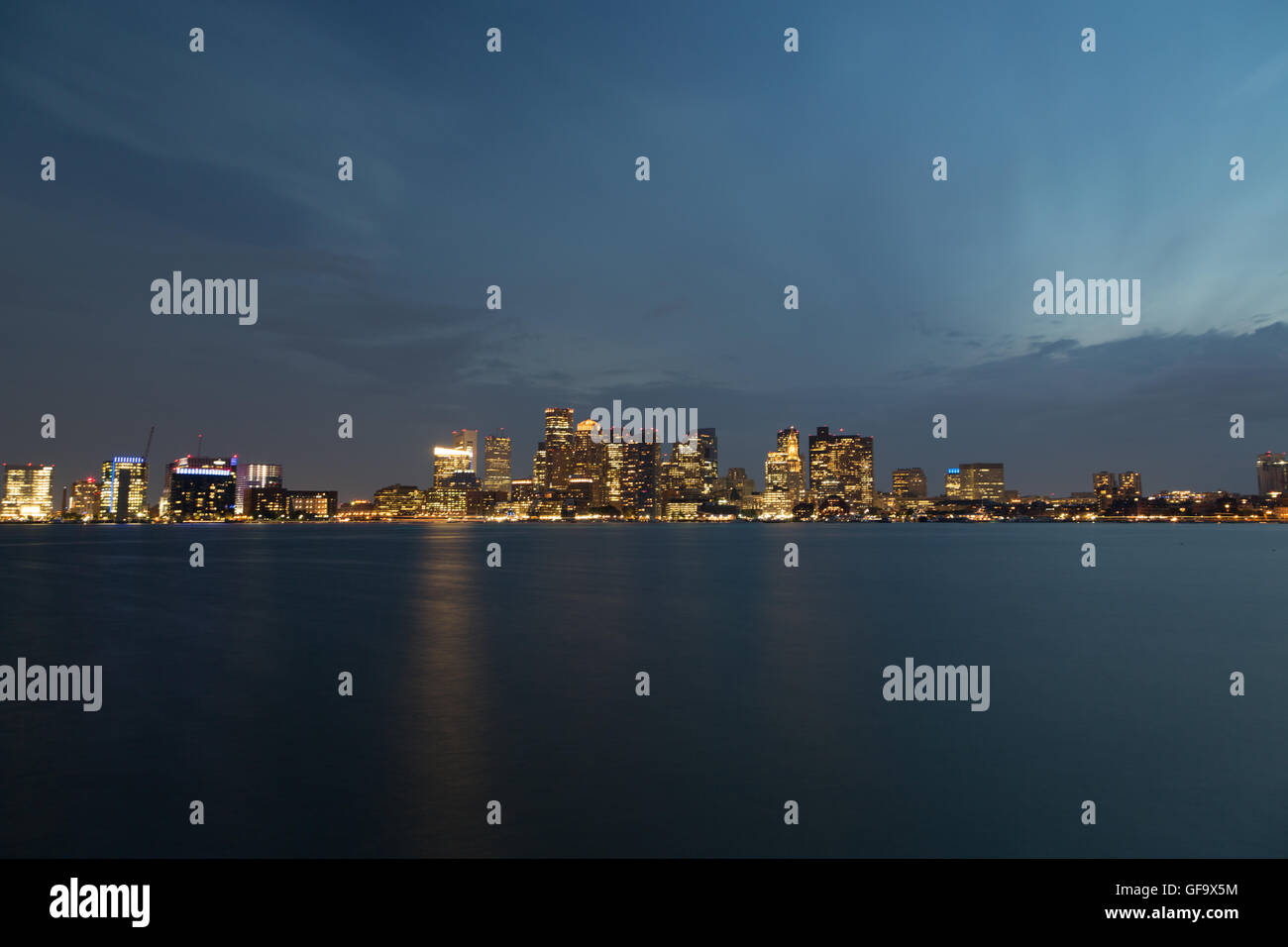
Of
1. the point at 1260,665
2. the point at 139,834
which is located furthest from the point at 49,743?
the point at 1260,665

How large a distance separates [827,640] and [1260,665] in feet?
51.3

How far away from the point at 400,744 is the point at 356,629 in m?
19.4

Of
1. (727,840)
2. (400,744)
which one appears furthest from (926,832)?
(400,744)

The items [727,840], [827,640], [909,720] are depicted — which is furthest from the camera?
[827,640]

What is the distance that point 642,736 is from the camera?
1773 cm

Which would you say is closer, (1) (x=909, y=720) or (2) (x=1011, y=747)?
(2) (x=1011, y=747)

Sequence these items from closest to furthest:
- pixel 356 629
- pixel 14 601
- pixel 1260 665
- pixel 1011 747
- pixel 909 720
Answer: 1. pixel 1011 747
2. pixel 909 720
3. pixel 1260 665
4. pixel 356 629
5. pixel 14 601

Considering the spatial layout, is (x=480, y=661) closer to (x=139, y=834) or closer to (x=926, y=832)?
(x=139, y=834)

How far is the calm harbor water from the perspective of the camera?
1248cm

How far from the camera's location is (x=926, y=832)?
12477 mm

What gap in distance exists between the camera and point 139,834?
1238cm

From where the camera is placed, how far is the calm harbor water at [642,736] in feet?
41.0

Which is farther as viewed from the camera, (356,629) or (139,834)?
(356,629)

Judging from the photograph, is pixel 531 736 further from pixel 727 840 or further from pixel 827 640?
pixel 827 640
